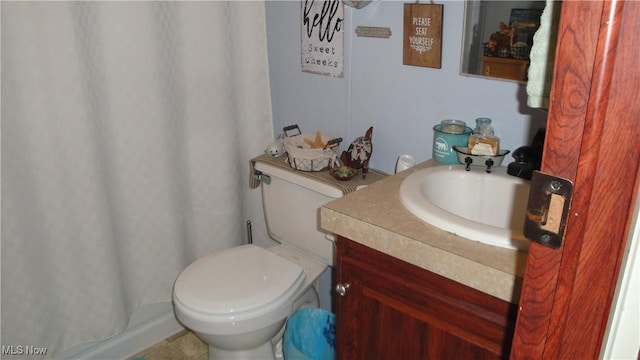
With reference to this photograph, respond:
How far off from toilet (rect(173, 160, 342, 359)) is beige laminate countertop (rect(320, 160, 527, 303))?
0.37 meters

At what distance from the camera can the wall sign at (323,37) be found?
64.7 inches

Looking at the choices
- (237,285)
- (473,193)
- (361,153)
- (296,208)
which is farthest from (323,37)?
(237,285)

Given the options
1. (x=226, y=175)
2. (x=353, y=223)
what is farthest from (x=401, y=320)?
(x=226, y=175)

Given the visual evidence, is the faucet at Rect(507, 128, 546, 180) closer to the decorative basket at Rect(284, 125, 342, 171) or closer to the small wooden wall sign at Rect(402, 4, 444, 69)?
the small wooden wall sign at Rect(402, 4, 444, 69)

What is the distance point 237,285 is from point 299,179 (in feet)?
1.27

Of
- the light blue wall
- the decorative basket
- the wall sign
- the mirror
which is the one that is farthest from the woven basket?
the mirror

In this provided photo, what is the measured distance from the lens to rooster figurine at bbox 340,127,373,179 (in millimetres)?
1595

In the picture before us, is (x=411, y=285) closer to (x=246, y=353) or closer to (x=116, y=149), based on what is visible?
(x=246, y=353)

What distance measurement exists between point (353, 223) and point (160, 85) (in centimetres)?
90

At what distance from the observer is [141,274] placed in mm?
1799

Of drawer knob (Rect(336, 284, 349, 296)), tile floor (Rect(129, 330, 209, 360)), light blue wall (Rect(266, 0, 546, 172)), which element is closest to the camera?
drawer knob (Rect(336, 284, 349, 296))

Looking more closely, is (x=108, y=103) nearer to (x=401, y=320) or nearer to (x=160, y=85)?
(x=160, y=85)

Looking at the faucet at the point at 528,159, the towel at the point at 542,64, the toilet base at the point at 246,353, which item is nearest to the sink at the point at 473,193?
the faucet at the point at 528,159

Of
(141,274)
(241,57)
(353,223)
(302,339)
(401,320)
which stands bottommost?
(302,339)
